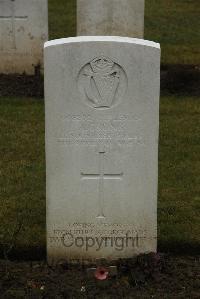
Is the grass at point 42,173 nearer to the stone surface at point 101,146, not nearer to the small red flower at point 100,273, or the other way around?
the stone surface at point 101,146

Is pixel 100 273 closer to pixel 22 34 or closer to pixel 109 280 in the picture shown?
pixel 109 280

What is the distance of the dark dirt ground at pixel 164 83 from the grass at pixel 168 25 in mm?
1329

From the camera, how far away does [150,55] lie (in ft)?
16.2

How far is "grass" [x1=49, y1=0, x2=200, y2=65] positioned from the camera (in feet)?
41.0

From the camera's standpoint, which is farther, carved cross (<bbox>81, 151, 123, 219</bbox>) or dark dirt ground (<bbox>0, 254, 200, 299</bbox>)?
carved cross (<bbox>81, 151, 123, 219</bbox>)

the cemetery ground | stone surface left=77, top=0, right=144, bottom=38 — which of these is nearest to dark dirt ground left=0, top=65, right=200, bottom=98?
the cemetery ground

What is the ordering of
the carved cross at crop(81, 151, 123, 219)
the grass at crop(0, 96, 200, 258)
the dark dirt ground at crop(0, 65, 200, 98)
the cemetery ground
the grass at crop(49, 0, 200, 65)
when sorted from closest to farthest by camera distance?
the cemetery ground
the carved cross at crop(81, 151, 123, 219)
the grass at crop(0, 96, 200, 258)
the dark dirt ground at crop(0, 65, 200, 98)
the grass at crop(49, 0, 200, 65)

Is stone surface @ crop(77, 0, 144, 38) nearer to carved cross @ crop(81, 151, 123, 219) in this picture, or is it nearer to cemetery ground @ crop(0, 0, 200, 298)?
cemetery ground @ crop(0, 0, 200, 298)

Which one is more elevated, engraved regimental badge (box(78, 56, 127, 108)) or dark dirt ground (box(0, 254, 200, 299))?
engraved regimental badge (box(78, 56, 127, 108))

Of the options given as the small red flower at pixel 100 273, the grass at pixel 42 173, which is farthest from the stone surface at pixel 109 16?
the small red flower at pixel 100 273

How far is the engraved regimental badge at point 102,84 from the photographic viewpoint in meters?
4.94

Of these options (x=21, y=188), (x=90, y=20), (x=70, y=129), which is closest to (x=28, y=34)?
(x=90, y=20)

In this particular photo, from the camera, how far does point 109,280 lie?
504cm

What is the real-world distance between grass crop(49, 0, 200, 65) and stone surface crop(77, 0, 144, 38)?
3.32 feet
